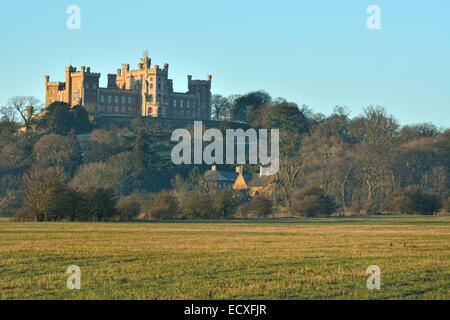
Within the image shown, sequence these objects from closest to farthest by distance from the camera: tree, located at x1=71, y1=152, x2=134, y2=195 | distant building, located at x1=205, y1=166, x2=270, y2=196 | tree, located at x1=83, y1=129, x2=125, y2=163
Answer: tree, located at x1=71, y1=152, x2=134, y2=195 → distant building, located at x1=205, y1=166, x2=270, y2=196 → tree, located at x1=83, y1=129, x2=125, y2=163

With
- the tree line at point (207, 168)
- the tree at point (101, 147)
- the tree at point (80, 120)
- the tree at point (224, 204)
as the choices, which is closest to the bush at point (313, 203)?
the tree line at point (207, 168)

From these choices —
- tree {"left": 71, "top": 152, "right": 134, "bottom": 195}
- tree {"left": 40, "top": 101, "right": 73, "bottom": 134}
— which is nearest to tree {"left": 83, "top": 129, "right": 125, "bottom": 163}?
tree {"left": 71, "top": 152, "right": 134, "bottom": 195}

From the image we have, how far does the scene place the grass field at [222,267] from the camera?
45.6ft

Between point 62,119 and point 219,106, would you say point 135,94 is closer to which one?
point 219,106

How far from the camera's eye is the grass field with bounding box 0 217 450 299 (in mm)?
13914

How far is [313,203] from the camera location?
55.9 meters

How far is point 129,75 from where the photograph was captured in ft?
516

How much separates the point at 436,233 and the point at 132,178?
5939 cm

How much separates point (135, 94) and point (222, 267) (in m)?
135

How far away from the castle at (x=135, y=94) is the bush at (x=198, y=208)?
3497 inches

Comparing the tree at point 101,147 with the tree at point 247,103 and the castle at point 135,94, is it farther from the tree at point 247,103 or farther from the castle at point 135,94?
the tree at point 247,103

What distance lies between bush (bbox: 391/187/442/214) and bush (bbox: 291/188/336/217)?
21.0 ft

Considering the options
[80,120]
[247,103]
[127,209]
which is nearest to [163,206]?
[127,209]

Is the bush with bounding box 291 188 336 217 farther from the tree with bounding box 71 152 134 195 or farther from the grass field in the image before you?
the grass field
